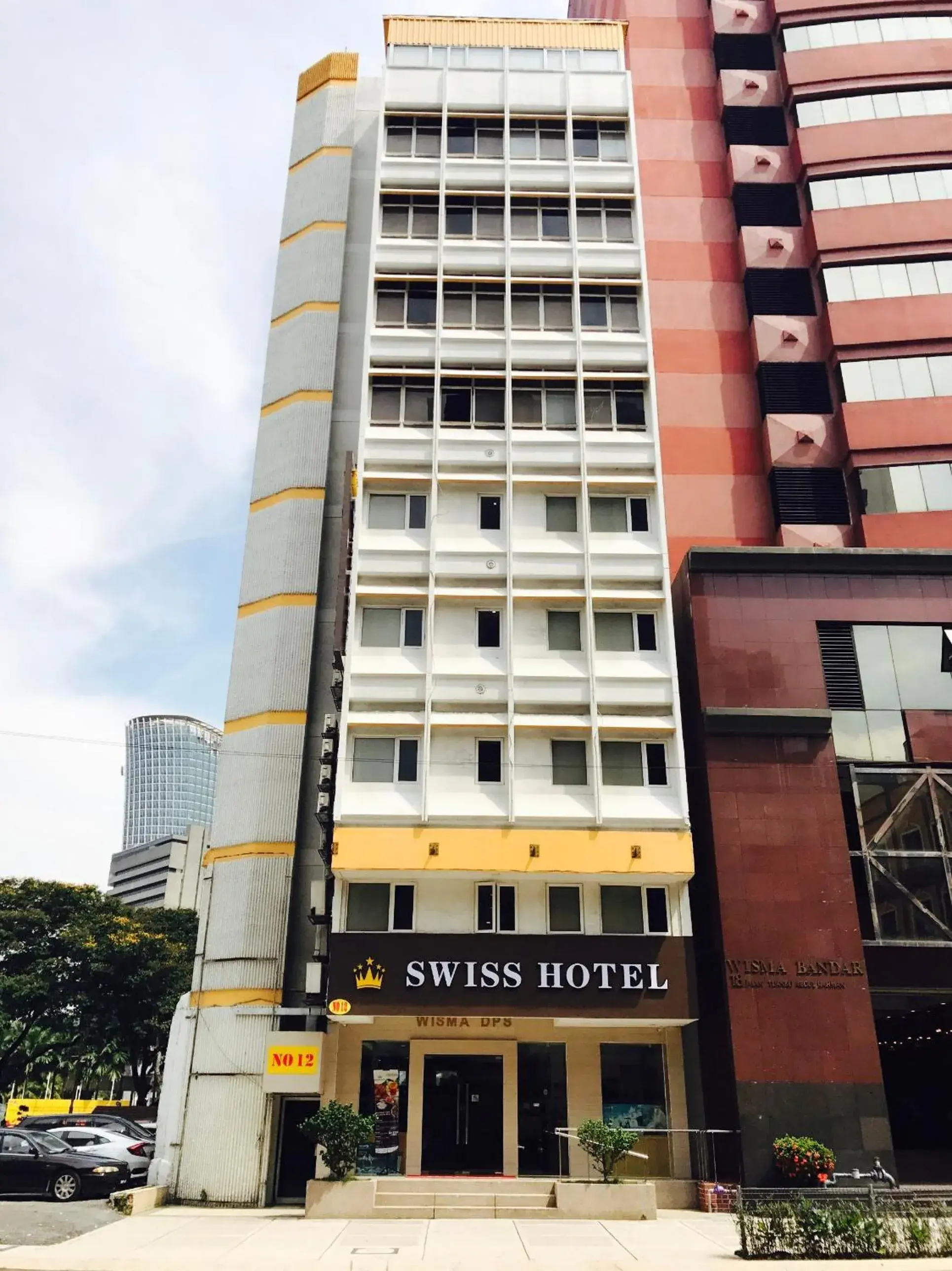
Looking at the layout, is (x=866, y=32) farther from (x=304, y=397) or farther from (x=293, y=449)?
(x=293, y=449)

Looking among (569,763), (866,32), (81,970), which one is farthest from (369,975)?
(866,32)

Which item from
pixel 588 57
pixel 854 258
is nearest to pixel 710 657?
pixel 854 258

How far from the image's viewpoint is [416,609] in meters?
30.9

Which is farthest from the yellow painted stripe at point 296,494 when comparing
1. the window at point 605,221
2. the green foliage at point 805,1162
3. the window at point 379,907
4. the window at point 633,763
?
the green foliage at point 805,1162

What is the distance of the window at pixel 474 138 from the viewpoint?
37781 mm

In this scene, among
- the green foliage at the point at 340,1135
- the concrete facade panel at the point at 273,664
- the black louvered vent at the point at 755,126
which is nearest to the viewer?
the green foliage at the point at 340,1135

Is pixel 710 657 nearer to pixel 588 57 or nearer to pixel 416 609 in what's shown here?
pixel 416 609

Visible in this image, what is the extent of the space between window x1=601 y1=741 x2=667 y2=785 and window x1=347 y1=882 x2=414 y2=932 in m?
6.96

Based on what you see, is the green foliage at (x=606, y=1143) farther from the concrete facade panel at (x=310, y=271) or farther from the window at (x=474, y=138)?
the window at (x=474, y=138)

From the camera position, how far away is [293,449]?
36.6 metres

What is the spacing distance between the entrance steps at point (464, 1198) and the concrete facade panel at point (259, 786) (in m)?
11.3

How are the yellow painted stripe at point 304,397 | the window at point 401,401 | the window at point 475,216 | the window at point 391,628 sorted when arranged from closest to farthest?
the window at point 391,628 < the window at point 401,401 < the window at point 475,216 < the yellow painted stripe at point 304,397

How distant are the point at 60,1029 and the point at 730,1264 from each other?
54046mm

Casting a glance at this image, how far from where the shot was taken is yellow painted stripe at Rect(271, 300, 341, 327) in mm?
38906
